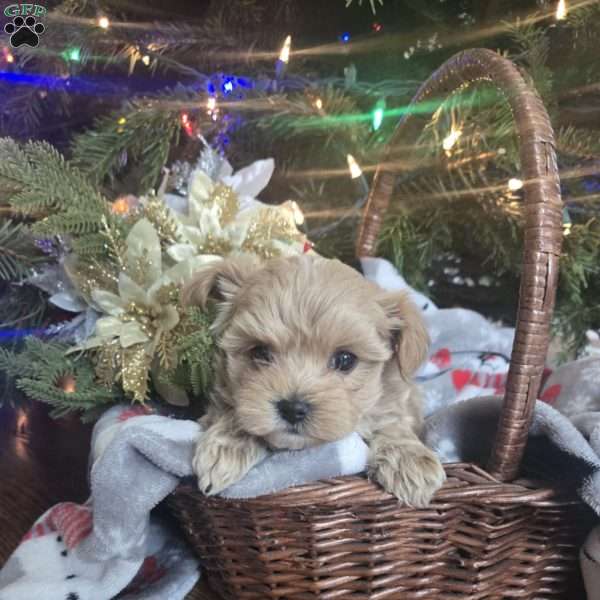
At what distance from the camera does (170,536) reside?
1.67 m

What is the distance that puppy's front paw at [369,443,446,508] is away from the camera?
4.04 feet

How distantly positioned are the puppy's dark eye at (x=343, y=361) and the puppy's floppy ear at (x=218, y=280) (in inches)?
11.4

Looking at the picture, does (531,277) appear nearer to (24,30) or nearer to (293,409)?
(293,409)

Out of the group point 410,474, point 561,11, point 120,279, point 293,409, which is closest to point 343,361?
point 293,409

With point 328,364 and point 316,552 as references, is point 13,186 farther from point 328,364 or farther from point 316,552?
point 316,552

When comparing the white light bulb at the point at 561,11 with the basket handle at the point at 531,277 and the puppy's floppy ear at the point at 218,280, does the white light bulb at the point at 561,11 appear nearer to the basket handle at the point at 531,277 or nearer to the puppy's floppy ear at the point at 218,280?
the basket handle at the point at 531,277

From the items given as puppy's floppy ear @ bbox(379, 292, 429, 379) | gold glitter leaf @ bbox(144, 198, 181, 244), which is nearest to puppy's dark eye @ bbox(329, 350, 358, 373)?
puppy's floppy ear @ bbox(379, 292, 429, 379)

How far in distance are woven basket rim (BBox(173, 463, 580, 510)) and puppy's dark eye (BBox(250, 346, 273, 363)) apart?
316mm

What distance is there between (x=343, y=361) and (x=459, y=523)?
0.41m

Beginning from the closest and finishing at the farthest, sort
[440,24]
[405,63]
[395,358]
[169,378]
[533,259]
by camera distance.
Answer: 1. [533,259]
2. [395,358]
3. [169,378]
4. [440,24]
5. [405,63]

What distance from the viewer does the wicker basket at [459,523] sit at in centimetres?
125

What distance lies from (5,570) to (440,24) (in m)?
2.10

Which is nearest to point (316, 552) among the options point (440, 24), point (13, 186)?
point (13, 186)

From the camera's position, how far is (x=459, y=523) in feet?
4.32
